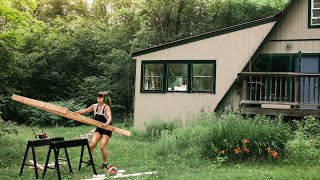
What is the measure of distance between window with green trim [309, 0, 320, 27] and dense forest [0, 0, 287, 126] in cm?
1258

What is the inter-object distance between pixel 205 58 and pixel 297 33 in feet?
12.3

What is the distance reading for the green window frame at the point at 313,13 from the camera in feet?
48.5

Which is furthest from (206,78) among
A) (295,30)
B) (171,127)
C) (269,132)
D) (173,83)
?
(269,132)

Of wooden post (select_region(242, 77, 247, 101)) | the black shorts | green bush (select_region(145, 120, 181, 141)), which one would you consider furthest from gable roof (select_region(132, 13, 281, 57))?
the black shorts

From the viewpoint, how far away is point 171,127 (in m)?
15.4

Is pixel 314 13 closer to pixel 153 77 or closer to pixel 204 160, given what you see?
pixel 153 77

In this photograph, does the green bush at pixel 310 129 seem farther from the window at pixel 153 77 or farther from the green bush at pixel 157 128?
the window at pixel 153 77

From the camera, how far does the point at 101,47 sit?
27.6m

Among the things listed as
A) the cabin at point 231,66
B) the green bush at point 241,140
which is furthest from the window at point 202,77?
the green bush at point 241,140

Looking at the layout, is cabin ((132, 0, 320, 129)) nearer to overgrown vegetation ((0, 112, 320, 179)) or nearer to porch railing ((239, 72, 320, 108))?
porch railing ((239, 72, 320, 108))

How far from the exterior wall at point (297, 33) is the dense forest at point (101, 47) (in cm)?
1184

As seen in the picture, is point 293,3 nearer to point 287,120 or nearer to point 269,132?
point 287,120

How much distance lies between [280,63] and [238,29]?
2.15 m

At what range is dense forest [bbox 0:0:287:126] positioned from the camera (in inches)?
991
